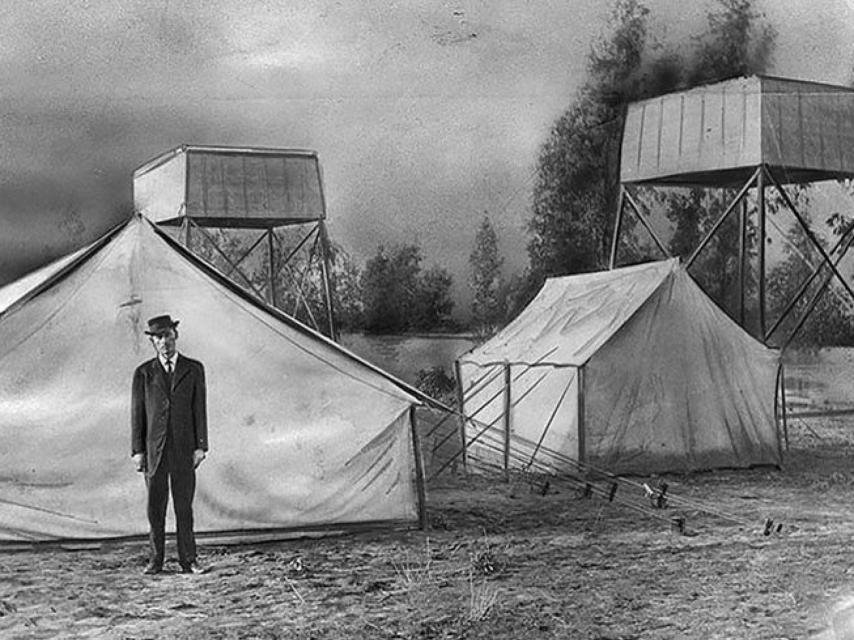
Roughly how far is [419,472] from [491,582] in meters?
1.24

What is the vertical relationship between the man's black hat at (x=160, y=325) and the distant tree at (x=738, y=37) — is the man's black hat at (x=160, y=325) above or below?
below

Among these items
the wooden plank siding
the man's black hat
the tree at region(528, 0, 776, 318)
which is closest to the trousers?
the man's black hat

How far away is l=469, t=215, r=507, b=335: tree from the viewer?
1044cm

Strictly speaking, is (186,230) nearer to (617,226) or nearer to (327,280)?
(327,280)

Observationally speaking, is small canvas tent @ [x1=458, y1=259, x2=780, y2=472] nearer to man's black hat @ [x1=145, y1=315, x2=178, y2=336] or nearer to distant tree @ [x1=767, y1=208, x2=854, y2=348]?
distant tree @ [x1=767, y1=208, x2=854, y2=348]

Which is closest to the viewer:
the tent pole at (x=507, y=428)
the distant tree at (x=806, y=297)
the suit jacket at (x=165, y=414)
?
the suit jacket at (x=165, y=414)

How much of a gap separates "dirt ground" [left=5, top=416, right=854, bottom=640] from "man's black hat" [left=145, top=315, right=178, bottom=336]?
136cm

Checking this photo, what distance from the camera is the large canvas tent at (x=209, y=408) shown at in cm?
692

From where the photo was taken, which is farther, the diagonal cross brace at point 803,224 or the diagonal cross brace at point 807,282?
the diagonal cross brace at point 807,282

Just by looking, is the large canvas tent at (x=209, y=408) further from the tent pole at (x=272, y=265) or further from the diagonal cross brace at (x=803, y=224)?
the diagonal cross brace at (x=803, y=224)

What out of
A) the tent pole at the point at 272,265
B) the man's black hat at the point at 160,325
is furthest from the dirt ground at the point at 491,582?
the tent pole at the point at 272,265

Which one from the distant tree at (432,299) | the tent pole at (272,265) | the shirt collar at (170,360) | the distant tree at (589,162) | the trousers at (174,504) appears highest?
the distant tree at (589,162)

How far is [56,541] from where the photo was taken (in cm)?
708

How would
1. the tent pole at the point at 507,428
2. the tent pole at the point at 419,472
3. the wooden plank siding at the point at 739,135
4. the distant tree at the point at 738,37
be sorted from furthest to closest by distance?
the wooden plank siding at the point at 739,135 < the tent pole at the point at 507,428 < the distant tree at the point at 738,37 < the tent pole at the point at 419,472
